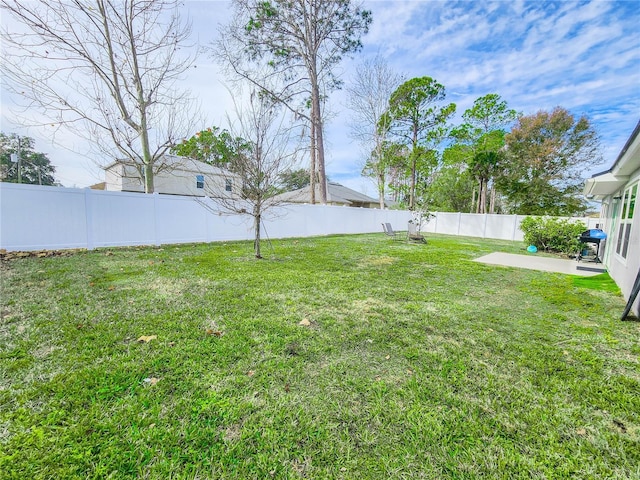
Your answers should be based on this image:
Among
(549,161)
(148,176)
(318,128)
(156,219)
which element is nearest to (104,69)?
(148,176)

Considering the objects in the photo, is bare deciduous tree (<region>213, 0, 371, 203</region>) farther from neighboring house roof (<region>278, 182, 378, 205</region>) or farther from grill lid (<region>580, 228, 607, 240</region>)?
neighboring house roof (<region>278, 182, 378, 205</region>)

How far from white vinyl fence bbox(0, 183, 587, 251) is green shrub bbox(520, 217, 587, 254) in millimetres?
9394

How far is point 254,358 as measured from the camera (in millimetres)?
2363

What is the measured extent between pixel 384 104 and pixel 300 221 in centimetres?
1198

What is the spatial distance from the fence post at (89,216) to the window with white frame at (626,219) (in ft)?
38.0

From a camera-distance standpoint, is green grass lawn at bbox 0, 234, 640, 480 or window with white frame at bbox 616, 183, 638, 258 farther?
window with white frame at bbox 616, 183, 638, 258

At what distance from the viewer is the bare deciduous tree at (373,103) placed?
59.6ft

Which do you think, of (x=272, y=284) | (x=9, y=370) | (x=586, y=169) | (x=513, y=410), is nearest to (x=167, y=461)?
(x=9, y=370)

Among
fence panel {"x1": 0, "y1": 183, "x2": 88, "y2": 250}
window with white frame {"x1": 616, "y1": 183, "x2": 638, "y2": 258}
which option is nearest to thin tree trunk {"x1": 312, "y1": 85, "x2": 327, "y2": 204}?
fence panel {"x1": 0, "y1": 183, "x2": 88, "y2": 250}

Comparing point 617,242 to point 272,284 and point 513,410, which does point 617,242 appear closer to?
point 513,410

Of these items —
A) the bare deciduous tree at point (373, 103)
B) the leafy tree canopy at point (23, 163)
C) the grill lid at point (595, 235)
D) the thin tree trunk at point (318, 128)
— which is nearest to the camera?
the grill lid at point (595, 235)

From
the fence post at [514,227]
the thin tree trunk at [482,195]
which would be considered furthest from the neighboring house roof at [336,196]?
the fence post at [514,227]

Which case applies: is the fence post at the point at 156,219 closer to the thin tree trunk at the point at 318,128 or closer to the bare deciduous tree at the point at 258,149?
the bare deciduous tree at the point at 258,149

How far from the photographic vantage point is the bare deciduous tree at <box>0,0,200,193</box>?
25.2ft
